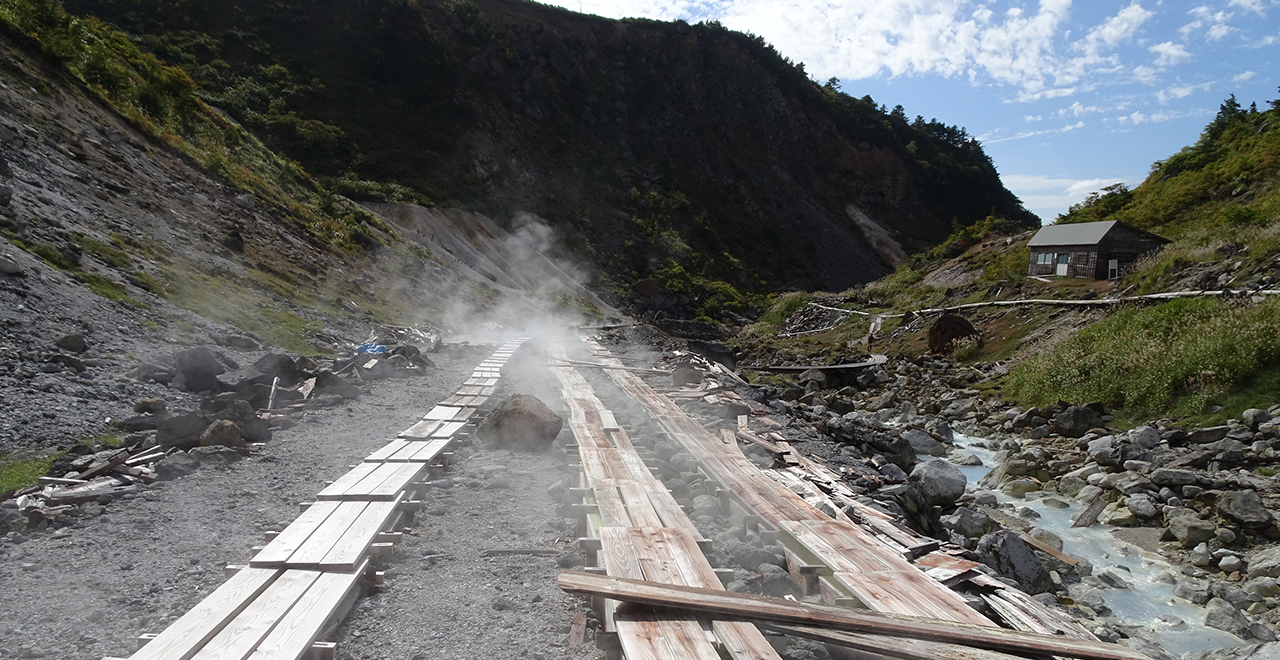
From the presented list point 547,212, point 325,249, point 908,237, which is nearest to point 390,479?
point 325,249

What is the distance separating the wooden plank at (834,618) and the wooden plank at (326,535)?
1.51m

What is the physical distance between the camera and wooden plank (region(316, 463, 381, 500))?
5250 mm

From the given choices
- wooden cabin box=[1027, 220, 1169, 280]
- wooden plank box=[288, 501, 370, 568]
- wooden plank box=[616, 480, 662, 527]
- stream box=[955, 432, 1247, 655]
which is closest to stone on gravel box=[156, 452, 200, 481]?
wooden plank box=[288, 501, 370, 568]

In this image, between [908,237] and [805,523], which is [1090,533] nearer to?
[805,523]

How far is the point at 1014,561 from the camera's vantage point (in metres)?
6.13

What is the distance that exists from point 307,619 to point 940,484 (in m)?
6.75

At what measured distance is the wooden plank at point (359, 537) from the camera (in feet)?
13.2

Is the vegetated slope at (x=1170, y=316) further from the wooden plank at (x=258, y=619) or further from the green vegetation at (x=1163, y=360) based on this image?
the wooden plank at (x=258, y=619)

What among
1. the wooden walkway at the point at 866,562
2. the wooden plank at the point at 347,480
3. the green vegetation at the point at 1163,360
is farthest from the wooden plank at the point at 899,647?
the green vegetation at the point at 1163,360

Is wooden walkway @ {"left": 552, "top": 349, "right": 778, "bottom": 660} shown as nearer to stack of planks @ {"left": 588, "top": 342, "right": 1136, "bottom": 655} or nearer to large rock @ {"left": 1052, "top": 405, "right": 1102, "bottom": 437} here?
stack of planks @ {"left": 588, "top": 342, "right": 1136, "bottom": 655}

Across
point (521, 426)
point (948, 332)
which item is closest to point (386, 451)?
point (521, 426)

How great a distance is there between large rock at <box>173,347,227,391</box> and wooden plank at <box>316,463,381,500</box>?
3373 millimetres

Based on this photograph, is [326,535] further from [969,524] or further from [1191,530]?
[1191,530]

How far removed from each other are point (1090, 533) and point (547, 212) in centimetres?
4697
